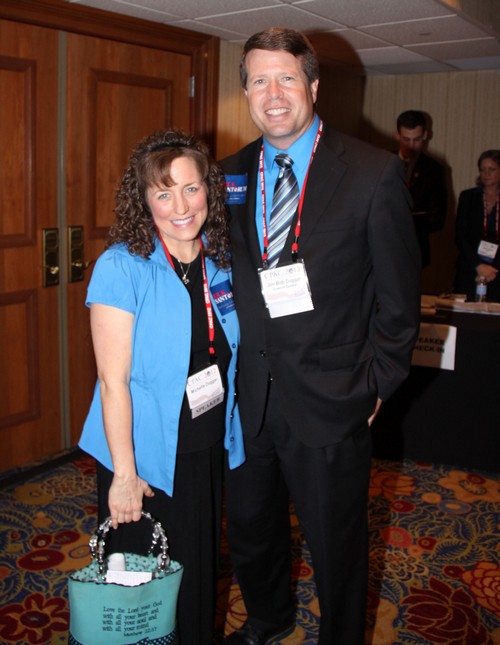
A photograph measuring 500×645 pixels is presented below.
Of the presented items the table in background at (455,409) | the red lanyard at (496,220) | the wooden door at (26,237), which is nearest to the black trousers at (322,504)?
the table in background at (455,409)

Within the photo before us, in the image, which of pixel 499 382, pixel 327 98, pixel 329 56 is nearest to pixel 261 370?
pixel 499 382

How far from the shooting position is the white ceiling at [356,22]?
3695 millimetres

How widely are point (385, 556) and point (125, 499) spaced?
1595 mm

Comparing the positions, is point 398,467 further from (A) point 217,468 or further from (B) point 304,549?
(A) point 217,468

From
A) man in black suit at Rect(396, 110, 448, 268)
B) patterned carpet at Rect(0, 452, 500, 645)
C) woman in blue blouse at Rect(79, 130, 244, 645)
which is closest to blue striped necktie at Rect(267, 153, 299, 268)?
woman in blue blouse at Rect(79, 130, 244, 645)

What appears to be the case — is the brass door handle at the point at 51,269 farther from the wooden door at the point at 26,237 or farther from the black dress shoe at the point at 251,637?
the black dress shoe at the point at 251,637

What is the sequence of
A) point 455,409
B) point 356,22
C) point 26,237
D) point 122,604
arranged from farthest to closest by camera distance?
point 356,22, point 455,409, point 26,237, point 122,604

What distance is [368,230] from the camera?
1.88 meters

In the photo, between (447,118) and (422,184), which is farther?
(447,118)

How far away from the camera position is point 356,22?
13.8 ft

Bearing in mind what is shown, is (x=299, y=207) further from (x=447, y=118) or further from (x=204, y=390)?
(x=447, y=118)

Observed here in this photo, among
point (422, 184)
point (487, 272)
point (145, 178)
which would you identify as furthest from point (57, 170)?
point (487, 272)

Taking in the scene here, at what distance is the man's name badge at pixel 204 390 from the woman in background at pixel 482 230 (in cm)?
384

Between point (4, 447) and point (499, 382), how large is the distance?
8.49 ft
